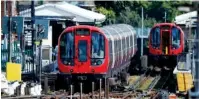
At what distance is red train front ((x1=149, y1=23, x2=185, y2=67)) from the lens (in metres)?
23.0

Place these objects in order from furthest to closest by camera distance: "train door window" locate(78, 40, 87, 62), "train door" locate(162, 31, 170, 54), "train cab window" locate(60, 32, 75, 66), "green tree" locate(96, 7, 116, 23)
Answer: "green tree" locate(96, 7, 116, 23) < "train door" locate(162, 31, 170, 54) < "train cab window" locate(60, 32, 75, 66) < "train door window" locate(78, 40, 87, 62)

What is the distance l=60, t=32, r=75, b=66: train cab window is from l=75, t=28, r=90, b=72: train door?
0.45 feet

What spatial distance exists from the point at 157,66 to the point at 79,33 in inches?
308

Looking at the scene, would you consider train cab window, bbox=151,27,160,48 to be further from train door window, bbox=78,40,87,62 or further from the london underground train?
train door window, bbox=78,40,87,62

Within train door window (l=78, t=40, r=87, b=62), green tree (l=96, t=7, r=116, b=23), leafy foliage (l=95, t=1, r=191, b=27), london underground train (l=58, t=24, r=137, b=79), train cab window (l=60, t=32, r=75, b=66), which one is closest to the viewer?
london underground train (l=58, t=24, r=137, b=79)

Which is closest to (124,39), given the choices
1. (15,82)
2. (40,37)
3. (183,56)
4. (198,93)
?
(183,56)

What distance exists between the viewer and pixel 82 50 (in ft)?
55.3

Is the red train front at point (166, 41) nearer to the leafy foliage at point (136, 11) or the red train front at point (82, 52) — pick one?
the red train front at point (82, 52)

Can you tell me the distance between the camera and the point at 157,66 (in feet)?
78.9

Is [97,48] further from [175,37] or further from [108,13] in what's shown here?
[108,13]

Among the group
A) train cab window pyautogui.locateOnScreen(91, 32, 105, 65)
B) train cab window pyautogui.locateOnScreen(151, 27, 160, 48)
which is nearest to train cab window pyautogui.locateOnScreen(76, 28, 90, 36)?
train cab window pyautogui.locateOnScreen(91, 32, 105, 65)

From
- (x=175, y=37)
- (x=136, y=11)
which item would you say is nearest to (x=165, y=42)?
(x=175, y=37)

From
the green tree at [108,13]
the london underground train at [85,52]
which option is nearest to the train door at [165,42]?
the london underground train at [85,52]

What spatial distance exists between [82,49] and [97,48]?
0.41 m
